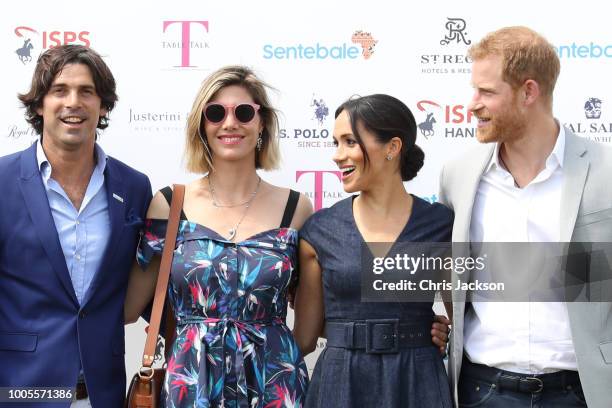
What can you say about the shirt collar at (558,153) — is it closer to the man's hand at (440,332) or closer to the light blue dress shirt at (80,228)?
the man's hand at (440,332)

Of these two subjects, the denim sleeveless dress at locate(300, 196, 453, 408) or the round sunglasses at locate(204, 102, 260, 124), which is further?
the round sunglasses at locate(204, 102, 260, 124)

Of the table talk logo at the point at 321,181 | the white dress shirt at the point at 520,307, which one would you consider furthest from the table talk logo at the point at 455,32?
the white dress shirt at the point at 520,307

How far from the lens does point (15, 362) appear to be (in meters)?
2.72

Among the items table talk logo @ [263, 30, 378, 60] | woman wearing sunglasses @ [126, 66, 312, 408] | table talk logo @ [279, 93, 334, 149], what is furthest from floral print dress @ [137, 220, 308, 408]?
table talk logo @ [263, 30, 378, 60]

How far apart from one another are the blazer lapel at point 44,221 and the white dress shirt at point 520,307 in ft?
4.58

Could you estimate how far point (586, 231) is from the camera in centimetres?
258

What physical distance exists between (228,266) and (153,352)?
0.40 meters

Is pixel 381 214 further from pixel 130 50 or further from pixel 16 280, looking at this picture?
pixel 130 50

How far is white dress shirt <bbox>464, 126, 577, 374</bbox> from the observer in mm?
2590

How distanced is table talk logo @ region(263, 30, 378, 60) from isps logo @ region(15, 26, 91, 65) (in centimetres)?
101

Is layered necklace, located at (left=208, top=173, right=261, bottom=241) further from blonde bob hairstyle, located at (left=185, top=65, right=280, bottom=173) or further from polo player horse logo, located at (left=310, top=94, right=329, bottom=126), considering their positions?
polo player horse logo, located at (left=310, top=94, right=329, bottom=126)

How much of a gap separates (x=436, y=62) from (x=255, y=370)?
5.78 ft

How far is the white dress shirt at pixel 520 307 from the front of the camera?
2590 mm

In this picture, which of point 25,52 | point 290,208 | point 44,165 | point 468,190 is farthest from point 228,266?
point 25,52
